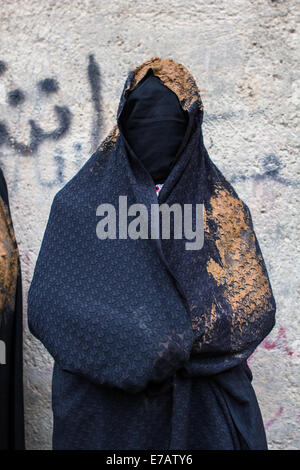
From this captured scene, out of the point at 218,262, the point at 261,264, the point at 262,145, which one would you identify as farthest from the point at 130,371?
the point at 262,145

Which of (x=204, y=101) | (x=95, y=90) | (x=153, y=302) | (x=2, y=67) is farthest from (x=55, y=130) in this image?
(x=153, y=302)

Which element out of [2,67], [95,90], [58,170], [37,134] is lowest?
[58,170]

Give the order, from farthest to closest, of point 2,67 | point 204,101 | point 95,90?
point 2,67 → point 95,90 → point 204,101

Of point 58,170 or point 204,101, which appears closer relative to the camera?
point 204,101

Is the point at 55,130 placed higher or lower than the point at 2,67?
lower

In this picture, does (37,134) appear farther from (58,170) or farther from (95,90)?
(95,90)

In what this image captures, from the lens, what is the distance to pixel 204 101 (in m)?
1.90

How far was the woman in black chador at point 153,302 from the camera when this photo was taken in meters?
1.06

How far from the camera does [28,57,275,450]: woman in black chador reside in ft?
3.48

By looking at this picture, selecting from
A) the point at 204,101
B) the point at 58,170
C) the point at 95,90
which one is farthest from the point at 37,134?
the point at 204,101

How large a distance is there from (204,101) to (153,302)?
1147mm

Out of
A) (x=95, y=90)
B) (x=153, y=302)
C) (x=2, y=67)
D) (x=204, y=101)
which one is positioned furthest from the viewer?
(x=2, y=67)

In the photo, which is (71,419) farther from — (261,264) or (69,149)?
(69,149)

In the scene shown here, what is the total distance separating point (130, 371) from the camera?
102 centimetres
